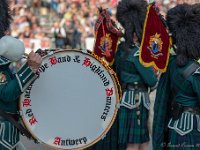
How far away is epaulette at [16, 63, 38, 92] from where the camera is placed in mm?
3482

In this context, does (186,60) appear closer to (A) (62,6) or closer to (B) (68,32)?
(B) (68,32)

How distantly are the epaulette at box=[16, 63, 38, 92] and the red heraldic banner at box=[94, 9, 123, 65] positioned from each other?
1.99 meters

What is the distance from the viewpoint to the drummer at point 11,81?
348 centimetres

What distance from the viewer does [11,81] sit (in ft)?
11.5

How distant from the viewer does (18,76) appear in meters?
3.48

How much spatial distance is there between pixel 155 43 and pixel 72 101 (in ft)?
2.45

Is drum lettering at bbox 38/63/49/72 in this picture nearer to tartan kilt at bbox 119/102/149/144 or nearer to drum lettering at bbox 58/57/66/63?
drum lettering at bbox 58/57/66/63

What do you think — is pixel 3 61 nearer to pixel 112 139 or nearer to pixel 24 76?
pixel 24 76

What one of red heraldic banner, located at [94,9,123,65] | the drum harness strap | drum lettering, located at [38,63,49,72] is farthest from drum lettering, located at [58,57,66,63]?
red heraldic banner, located at [94,9,123,65]

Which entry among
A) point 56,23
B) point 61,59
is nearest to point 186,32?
point 61,59

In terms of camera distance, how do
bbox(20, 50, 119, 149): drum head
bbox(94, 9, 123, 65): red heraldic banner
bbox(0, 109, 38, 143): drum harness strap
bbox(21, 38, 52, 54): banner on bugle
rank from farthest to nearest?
bbox(21, 38, 52, 54): banner on bugle, bbox(94, 9, 123, 65): red heraldic banner, bbox(20, 50, 119, 149): drum head, bbox(0, 109, 38, 143): drum harness strap

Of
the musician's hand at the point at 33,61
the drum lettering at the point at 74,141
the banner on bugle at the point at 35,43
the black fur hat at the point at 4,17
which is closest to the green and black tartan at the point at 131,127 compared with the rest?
the drum lettering at the point at 74,141

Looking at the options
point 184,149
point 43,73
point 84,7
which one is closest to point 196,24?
point 184,149

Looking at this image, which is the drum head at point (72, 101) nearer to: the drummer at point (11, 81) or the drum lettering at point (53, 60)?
the drum lettering at point (53, 60)
